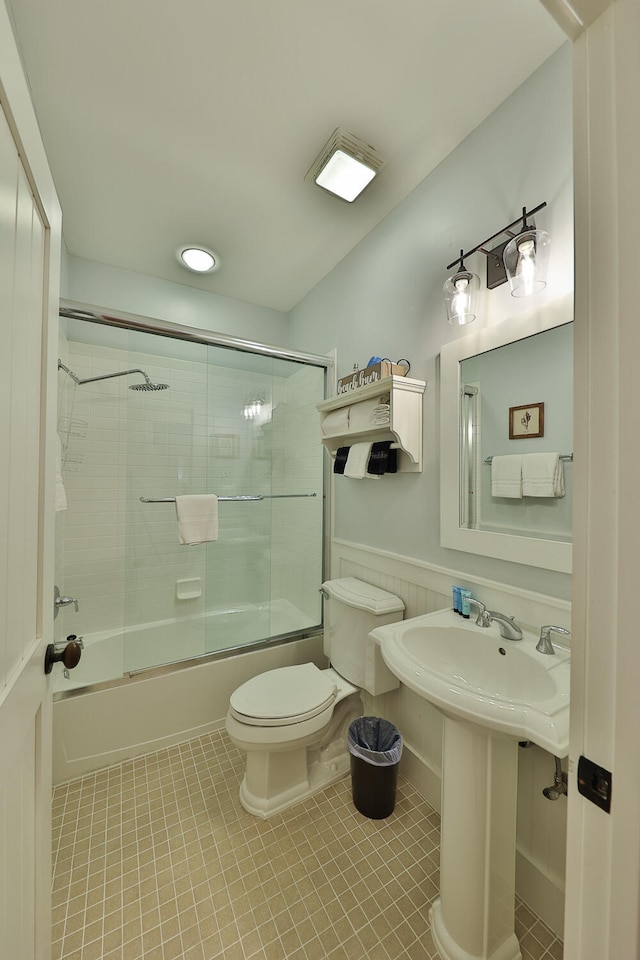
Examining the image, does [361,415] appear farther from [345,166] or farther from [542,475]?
[345,166]

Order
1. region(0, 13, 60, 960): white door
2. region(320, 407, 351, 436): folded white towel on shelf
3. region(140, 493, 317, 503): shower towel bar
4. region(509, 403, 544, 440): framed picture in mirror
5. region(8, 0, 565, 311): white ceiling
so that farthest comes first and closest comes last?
region(140, 493, 317, 503): shower towel bar → region(320, 407, 351, 436): folded white towel on shelf → region(509, 403, 544, 440): framed picture in mirror → region(8, 0, 565, 311): white ceiling → region(0, 13, 60, 960): white door

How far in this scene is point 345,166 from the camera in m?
1.49

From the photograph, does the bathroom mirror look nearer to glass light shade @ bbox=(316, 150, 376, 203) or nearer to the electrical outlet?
the electrical outlet

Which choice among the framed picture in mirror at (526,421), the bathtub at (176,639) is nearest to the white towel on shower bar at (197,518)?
the bathtub at (176,639)

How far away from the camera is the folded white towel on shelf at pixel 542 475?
3.64 ft

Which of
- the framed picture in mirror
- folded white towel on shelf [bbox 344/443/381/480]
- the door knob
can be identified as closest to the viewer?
the door knob

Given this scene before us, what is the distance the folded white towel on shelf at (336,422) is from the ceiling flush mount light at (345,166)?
0.92m

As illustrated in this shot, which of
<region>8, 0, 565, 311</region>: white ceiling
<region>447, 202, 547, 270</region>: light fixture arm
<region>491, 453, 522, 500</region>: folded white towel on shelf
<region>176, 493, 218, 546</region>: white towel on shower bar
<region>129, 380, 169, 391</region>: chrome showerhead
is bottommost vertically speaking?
<region>176, 493, 218, 546</region>: white towel on shower bar

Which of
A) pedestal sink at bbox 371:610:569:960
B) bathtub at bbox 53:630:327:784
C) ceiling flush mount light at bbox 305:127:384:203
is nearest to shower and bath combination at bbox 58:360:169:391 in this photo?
ceiling flush mount light at bbox 305:127:384:203

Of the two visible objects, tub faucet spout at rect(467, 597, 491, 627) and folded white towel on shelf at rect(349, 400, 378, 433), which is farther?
folded white towel on shelf at rect(349, 400, 378, 433)

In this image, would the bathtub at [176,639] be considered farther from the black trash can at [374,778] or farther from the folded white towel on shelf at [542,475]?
the folded white towel on shelf at [542,475]

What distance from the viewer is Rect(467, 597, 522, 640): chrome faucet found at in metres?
1.13

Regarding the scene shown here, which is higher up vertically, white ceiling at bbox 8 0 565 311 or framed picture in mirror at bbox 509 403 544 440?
white ceiling at bbox 8 0 565 311

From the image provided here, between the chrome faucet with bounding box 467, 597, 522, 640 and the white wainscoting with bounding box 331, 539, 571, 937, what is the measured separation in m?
0.03
